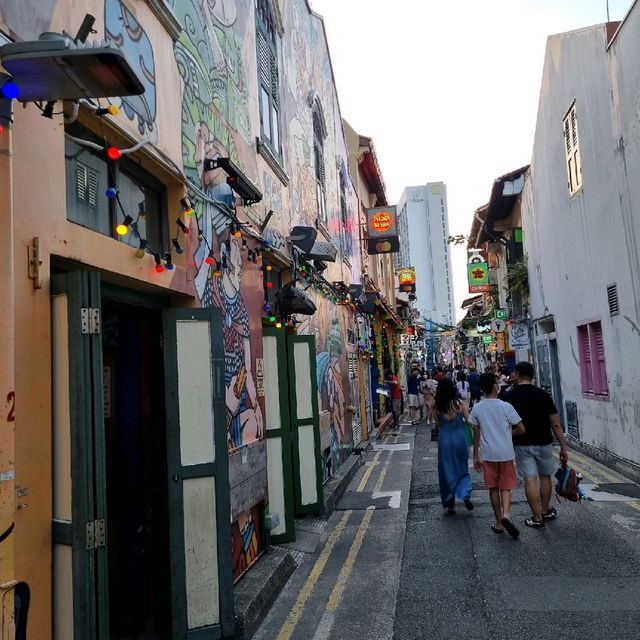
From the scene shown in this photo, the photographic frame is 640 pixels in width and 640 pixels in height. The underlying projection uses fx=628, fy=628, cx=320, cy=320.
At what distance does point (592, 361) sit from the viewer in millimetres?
12305

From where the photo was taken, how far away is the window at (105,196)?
146 inches

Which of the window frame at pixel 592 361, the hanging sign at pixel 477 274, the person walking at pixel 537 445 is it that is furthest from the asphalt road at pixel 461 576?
the hanging sign at pixel 477 274

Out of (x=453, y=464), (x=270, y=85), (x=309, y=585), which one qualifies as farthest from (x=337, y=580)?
(x=270, y=85)

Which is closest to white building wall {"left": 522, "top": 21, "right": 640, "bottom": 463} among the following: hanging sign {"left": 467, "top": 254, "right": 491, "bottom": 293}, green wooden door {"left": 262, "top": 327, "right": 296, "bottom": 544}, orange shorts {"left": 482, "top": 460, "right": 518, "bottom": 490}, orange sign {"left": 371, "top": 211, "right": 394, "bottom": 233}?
orange shorts {"left": 482, "top": 460, "right": 518, "bottom": 490}

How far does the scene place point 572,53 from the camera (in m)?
11.9

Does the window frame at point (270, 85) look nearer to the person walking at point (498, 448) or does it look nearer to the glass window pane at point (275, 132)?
the glass window pane at point (275, 132)

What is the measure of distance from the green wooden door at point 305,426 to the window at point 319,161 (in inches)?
180

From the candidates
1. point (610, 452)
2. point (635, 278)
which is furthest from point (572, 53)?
point (610, 452)

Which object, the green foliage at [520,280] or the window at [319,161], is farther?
the green foliage at [520,280]

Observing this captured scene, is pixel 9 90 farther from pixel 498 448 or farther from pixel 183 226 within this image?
pixel 498 448

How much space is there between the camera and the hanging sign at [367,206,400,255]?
19453 mm

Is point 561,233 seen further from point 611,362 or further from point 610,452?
point 610,452

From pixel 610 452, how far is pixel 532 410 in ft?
17.2

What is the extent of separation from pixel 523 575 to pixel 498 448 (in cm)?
155
